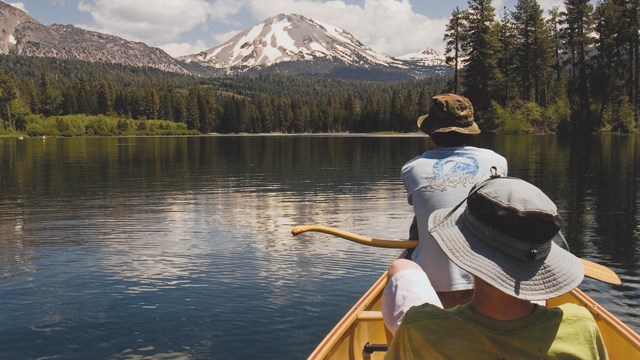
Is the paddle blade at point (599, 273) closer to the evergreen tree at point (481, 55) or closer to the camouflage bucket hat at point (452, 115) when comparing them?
the camouflage bucket hat at point (452, 115)

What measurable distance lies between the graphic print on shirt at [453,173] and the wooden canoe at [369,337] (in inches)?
60.7

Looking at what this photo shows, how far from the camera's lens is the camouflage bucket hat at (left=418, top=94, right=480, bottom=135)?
625 centimetres

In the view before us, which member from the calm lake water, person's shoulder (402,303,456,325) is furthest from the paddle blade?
the calm lake water

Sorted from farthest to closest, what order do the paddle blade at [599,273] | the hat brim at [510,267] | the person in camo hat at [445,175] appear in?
the person in camo hat at [445,175] → the paddle blade at [599,273] → the hat brim at [510,267]

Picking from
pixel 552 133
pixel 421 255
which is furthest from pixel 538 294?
pixel 552 133

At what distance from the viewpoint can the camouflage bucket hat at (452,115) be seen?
6.25 meters

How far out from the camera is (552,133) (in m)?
→ 89.2

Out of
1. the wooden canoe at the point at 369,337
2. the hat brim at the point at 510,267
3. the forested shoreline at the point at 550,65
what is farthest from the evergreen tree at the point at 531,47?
the hat brim at the point at 510,267

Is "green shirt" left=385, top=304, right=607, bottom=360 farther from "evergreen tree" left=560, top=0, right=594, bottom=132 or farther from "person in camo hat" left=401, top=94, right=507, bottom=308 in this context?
"evergreen tree" left=560, top=0, right=594, bottom=132

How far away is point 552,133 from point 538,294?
303 ft

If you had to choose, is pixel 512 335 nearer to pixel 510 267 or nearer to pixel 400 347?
pixel 510 267

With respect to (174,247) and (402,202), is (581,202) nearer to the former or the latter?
(402,202)

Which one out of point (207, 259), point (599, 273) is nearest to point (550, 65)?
point (207, 259)

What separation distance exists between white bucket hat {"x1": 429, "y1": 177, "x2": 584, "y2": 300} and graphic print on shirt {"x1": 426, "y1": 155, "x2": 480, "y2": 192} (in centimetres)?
306
